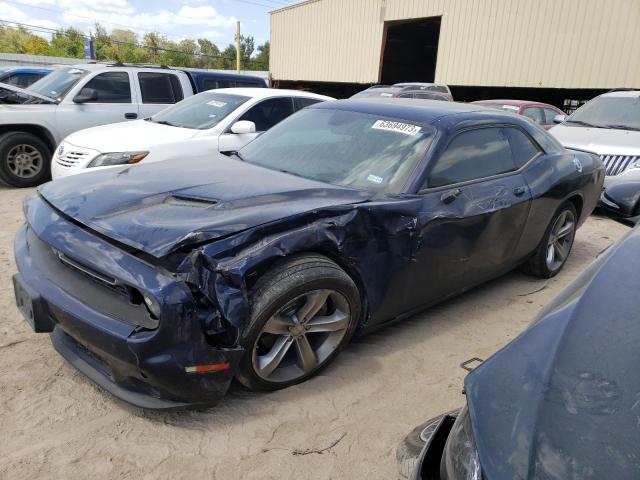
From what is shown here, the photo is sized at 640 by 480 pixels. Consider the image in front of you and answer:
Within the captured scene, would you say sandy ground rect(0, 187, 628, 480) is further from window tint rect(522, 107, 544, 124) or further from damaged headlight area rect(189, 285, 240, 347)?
window tint rect(522, 107, 544, 124)

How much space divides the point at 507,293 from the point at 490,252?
0.88 meters

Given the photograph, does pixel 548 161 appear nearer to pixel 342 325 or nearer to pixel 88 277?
pixel 342 325

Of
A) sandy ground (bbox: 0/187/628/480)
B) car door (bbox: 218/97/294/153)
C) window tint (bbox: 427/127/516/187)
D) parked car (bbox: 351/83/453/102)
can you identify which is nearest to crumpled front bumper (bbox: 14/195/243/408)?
sandy ground (bbox: 0/187/628/480)

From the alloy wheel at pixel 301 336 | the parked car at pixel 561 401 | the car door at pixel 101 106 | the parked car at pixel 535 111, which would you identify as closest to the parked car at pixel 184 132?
the car door at pixel 101 106

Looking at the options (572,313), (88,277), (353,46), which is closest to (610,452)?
(572,313)

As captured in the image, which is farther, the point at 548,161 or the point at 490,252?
the point at 548,161

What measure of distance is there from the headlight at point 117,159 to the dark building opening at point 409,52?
20.1 metres

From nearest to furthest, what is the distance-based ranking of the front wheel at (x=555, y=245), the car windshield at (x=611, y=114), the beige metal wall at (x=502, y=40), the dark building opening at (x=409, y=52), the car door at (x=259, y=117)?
1. the front wheel at (x=555, y=245)
2. the car door at (x=259, y=117)
3. the car windshield at (x=611, y=114)
4. the beige metal wall at (x=502, y=40)
5. the dark building opening at (x=409, y=52)

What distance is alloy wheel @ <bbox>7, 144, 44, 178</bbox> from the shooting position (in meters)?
7.16

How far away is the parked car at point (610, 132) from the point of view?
707 centimetres

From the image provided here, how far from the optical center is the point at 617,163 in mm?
7129

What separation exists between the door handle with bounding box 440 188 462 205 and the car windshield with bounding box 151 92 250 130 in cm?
383

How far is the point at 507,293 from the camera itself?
4.40 meters

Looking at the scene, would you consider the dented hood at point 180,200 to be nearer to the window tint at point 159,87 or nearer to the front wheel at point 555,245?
the front wheel at point 555,245
